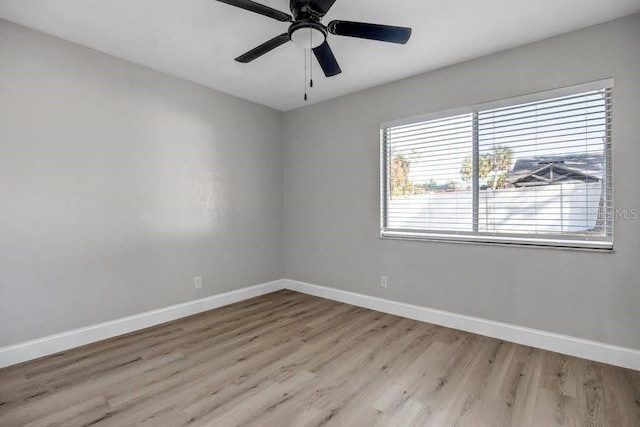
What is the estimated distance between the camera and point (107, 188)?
285 cm

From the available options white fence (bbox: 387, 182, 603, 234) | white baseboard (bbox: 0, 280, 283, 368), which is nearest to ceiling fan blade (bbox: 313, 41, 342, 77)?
white fence (bbox: 387, 182, 603, 234)

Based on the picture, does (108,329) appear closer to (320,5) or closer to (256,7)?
(256,7)

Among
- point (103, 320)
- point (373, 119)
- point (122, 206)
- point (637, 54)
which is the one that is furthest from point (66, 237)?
point (637, 54)

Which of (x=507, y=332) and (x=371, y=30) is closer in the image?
(x=371, y=30)

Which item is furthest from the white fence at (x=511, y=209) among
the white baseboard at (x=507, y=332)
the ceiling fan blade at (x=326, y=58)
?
the ceiling fan blade at (x=326, y=58)

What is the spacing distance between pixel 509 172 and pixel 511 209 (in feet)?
1.09

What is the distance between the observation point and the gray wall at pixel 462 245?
7.59 feet

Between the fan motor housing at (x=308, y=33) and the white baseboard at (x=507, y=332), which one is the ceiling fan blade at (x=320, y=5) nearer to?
the fan motor housing at (x=308, y=33)

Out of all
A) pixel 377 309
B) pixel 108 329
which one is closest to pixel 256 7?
pixel 108 329

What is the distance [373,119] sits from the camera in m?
3.64

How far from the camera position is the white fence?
2.50m

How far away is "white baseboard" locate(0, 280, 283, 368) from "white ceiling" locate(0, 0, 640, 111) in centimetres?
246

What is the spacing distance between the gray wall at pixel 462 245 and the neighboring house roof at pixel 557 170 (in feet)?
0.46

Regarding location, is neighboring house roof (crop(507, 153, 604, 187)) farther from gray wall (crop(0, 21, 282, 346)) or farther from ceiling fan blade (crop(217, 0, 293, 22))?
gray wall (crop(0, 21, 282, 346))
